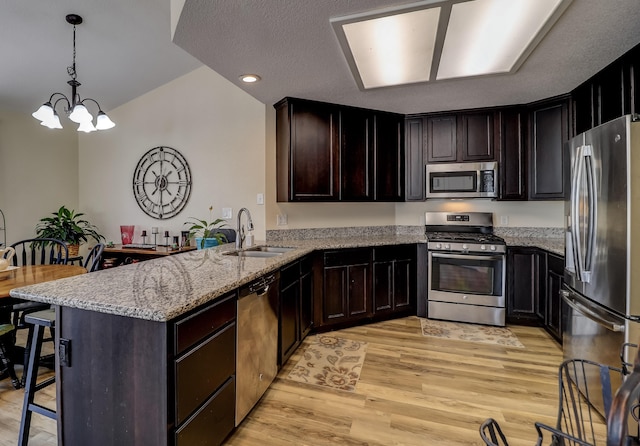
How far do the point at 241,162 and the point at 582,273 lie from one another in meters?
3.28

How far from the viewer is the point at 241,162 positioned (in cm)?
383

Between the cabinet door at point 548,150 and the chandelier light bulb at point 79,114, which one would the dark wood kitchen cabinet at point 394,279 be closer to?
the cabinet door at point 548,150

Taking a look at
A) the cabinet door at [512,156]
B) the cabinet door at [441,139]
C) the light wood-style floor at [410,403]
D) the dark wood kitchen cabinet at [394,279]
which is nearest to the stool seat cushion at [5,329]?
the light wood-style floor at [410,403]

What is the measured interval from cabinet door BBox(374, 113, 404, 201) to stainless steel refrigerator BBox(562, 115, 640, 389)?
70.8 inches

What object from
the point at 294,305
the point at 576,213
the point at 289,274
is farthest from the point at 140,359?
the point at 576,213

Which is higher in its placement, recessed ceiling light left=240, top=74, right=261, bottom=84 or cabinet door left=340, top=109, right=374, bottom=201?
recessed ceiling light left=240, top=74, right=261, bottom=84

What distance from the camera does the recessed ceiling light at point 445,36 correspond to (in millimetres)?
1760

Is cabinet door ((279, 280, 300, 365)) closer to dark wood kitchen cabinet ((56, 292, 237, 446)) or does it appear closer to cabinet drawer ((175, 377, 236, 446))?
cabinet drawer ((175, 377, 236, 446))

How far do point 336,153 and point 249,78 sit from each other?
46.5 inches

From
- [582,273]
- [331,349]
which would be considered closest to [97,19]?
[331,349]

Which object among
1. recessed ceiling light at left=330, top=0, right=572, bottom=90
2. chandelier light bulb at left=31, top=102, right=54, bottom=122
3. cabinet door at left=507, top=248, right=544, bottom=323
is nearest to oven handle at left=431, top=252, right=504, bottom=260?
cabinet door at left=507, top=248, right=544, bottom=323

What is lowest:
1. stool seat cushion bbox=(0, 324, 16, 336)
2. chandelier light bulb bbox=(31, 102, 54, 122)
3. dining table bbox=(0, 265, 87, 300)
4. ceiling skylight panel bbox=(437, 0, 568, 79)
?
Result: stool seat cushion bbox=(0, 324, 16, 336)

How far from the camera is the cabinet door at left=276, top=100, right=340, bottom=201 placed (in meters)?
3.36

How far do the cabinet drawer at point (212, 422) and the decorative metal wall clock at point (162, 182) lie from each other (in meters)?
3.04
